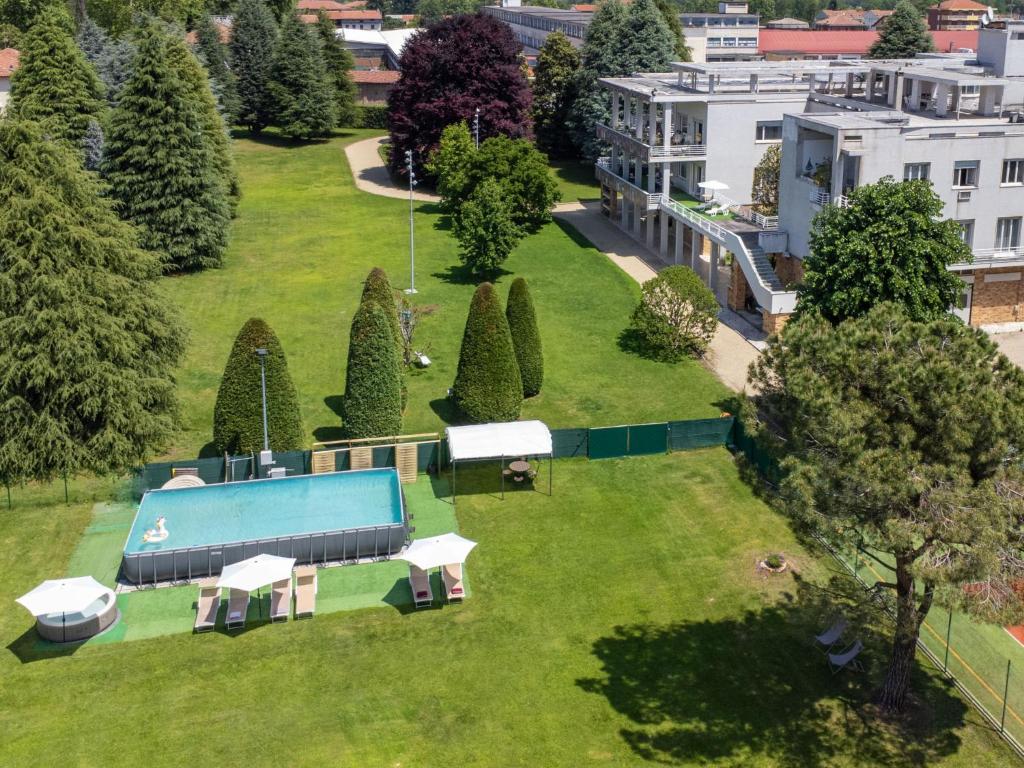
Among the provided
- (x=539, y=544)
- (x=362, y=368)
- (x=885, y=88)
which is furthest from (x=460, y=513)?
(x=885, y=88)

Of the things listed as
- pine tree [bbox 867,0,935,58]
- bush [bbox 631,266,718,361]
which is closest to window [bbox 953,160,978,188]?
bush [bbox 631,266,718,361]

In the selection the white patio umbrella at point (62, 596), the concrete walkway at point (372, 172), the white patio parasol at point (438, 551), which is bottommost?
the white patio umbrella at point (62, 596)

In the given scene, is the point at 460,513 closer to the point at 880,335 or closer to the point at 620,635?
the point at 620,635

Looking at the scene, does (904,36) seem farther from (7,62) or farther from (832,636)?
(832,636)

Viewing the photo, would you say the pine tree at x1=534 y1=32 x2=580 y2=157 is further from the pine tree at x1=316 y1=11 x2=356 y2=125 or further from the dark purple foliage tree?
the pine tree at x1=316 y1=11 x2=356 y2=125

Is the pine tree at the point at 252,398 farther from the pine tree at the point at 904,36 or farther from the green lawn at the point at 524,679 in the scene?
the pine tree at the point at 904,36

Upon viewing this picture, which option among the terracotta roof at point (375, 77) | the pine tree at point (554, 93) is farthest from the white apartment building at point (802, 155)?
the terracotta roof at point (375, 77)
